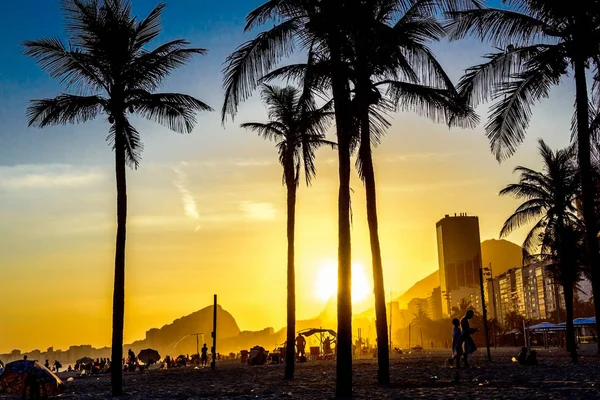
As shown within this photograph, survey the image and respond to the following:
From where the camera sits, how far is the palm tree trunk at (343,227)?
14.5 m

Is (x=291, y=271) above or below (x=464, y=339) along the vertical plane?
above

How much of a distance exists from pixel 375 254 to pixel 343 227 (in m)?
4.19

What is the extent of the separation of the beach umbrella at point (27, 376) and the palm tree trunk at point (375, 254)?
1058 centimetres

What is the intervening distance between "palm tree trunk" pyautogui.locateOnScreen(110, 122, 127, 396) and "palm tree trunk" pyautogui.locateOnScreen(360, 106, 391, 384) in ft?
24.2

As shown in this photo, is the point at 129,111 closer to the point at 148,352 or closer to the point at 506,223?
the point at 506,223

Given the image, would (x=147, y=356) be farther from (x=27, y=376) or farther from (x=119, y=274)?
(x=119, y=274)

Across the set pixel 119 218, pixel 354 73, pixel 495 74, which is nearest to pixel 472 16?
pixel 495 74

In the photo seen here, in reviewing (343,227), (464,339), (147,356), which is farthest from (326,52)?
(147,356)

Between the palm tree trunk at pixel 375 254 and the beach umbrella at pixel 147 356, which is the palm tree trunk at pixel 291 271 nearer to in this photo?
the palm tree trunk at pixel 375 254

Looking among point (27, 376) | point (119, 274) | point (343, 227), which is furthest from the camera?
point (27, 376)

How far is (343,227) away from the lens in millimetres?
15039

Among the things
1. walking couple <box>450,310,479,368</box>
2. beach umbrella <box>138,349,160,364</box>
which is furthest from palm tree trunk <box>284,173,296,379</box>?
beach umbrella <box>138,349,160,364</box>

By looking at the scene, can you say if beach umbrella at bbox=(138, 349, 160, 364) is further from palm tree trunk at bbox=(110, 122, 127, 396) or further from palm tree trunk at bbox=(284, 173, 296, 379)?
palm tree trunk at bbox=(110, 122, 127, 396)

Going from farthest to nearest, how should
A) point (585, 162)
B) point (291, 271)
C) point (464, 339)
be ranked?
point (291, 271)
point (464, 339)
point (585, 162)
